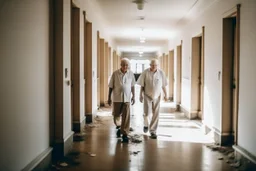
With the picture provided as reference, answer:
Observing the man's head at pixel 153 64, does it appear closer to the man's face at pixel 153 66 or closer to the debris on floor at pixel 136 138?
the man's face at pixel 153 66

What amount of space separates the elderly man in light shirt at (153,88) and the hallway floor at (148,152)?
1.38 ft

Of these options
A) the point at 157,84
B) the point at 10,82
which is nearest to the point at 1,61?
the point at 10,82

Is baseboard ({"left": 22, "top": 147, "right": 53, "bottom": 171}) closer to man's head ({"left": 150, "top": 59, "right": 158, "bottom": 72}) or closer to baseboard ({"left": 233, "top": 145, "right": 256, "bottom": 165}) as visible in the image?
baseboard ({"left": 233, "top": 145, "right": 256, "bottom": 165})

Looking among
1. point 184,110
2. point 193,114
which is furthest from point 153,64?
point 184,110

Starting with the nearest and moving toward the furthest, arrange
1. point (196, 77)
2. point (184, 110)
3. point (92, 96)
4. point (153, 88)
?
point (153, 88), point (92, 96), point (196, 77), point (184, 110)

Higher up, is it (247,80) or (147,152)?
(247,80)

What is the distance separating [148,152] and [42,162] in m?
1.89

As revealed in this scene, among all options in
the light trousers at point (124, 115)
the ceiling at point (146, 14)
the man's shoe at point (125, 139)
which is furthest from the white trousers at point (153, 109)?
the ceiling at point (146, 14)

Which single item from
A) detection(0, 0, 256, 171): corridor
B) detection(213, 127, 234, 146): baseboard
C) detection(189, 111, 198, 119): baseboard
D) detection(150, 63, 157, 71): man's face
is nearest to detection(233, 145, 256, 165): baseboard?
detection(0, 0, 256, 171): corridor

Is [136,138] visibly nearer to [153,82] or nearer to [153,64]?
[153,82]

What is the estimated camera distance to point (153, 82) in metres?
6.76

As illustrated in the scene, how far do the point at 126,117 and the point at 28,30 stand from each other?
10.3 ft

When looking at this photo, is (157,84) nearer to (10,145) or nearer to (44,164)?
(44,164)

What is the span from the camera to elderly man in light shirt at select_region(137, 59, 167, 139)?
6766mm
